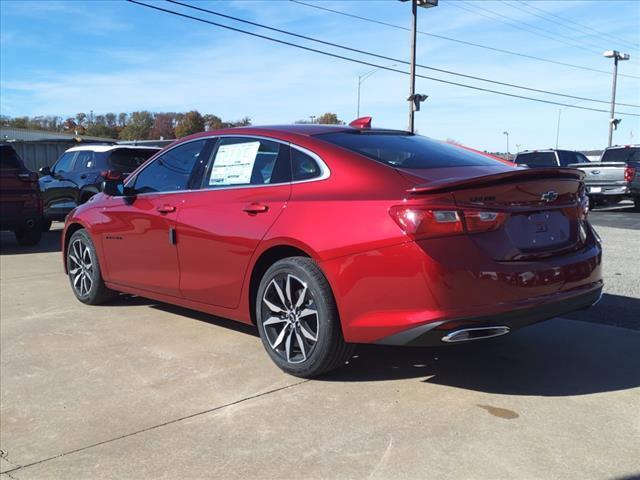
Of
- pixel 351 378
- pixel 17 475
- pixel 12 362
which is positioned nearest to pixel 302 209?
pixel 351 378

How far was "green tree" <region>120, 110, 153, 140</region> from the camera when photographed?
9125 cm

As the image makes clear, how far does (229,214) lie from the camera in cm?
425

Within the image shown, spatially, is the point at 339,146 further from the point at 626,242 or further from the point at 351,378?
the point at 626,242

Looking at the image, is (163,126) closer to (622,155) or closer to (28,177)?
(622,155)

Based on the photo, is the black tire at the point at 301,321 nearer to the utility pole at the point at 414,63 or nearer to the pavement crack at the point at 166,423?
the pavement crack at the point at 166,423

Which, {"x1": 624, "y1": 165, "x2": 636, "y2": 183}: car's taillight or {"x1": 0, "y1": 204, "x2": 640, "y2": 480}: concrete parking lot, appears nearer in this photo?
{"x1": 0, "y1": 204, "x2": 640, "y2": 480}: concrete parking lot

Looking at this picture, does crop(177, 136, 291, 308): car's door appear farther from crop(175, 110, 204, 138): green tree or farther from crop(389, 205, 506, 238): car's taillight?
crop(175, 110, 204, 138): green tree

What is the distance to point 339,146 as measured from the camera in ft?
12.7

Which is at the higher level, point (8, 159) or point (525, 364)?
point (8, 159)

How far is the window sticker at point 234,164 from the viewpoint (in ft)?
14.2

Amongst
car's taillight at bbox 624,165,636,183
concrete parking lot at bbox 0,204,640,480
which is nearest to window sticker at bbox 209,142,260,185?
concrete parking lot at bbox 0,204,640,480

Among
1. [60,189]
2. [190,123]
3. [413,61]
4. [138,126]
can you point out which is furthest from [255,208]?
[138,126]

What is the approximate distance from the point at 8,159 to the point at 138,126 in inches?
3469

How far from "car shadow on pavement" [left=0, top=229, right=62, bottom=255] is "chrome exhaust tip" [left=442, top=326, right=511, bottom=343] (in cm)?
874
